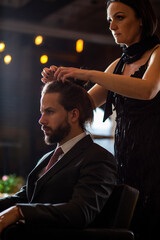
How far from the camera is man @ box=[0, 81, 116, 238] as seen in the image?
5.25 ft

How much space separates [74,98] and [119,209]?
0.56 m

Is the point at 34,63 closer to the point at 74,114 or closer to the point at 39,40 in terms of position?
the point at 39,40

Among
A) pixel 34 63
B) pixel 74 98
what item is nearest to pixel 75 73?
pixel 74 98

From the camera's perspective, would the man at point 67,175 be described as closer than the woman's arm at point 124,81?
Yes

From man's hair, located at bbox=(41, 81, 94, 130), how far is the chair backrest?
381mm

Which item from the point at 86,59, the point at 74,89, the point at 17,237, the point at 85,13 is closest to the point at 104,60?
the point at 86,59

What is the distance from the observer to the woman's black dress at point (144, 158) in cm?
193

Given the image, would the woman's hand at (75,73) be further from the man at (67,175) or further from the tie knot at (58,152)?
the tie knot at (58,152)

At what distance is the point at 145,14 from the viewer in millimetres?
1998

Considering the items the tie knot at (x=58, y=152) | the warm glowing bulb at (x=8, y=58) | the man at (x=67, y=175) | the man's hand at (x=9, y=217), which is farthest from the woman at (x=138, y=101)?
the warm glowing bulb at (x=8, y=58)

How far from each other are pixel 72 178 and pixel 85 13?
7.09 meters

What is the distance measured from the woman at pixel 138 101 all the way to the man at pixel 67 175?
0.47 ft

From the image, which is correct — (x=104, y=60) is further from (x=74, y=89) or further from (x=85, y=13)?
(x=74, y=89)

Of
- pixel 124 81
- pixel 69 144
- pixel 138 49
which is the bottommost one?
pixel 69 144
